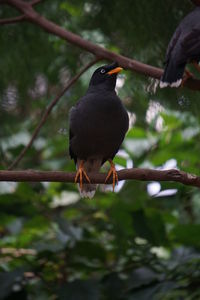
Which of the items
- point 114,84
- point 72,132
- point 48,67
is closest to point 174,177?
point 72,132

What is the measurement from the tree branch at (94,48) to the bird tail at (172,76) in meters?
0.08

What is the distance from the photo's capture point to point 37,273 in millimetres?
3441

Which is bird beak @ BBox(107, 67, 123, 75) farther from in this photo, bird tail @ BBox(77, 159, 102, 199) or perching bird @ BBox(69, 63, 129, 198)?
bird tail @ BBox(77, 159, 102, 199)

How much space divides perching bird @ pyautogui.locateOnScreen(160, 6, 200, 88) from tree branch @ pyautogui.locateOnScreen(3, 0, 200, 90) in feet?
0.24

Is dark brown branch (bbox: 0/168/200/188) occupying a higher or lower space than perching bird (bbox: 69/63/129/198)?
higher

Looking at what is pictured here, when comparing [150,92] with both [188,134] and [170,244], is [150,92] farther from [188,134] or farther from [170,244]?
[188,134]

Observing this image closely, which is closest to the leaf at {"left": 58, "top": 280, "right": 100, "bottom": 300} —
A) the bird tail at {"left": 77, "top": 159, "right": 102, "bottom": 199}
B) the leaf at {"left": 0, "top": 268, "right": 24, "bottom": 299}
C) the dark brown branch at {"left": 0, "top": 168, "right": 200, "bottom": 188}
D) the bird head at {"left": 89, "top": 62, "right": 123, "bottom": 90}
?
the leaf at {"left": 0, "top": 268, "right": 24, "bottom": 299}

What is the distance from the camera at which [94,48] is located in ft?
10.7

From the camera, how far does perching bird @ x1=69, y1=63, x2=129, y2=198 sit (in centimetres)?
315

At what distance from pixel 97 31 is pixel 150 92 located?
30.4 inches

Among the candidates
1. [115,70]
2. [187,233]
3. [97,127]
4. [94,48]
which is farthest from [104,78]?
[187,233]

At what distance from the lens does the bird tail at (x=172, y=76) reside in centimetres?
281

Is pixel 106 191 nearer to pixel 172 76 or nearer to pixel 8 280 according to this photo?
pixel 8 280

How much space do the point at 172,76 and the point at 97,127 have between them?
534 mm
